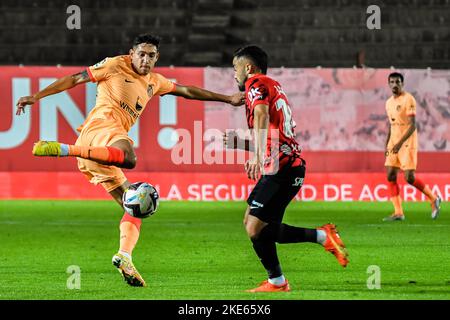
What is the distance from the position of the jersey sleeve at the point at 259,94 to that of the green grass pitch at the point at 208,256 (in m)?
1.53

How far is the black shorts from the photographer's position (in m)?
9.07

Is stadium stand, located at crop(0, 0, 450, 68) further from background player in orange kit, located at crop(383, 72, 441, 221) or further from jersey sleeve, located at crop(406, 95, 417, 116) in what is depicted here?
jersey sleeve, located at crop(406, 95, 417, 116)

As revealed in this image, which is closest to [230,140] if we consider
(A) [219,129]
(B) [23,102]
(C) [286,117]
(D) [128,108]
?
(C) [286,117]

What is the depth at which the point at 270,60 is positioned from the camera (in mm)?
26453

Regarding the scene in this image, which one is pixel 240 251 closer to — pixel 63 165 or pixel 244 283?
pixel 244 283

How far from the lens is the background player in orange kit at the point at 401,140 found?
18.1 metres

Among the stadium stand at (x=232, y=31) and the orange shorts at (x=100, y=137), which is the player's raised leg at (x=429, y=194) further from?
the orange shorts at (x=100, y=137)

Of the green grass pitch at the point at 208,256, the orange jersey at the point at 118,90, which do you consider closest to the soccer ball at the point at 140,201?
the green grass pitch at the point at 208,256

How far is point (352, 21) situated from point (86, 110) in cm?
774

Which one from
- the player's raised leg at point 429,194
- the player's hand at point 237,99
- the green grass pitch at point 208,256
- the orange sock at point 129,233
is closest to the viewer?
the green grass pitch at point 208,256

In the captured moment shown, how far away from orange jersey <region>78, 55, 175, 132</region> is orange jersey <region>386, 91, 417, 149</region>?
850cm

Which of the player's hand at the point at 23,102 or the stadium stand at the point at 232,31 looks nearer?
the player's hand at the point at 23,102

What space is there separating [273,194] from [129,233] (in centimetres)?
158

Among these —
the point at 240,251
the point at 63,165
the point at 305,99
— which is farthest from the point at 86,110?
the point at 240,251
